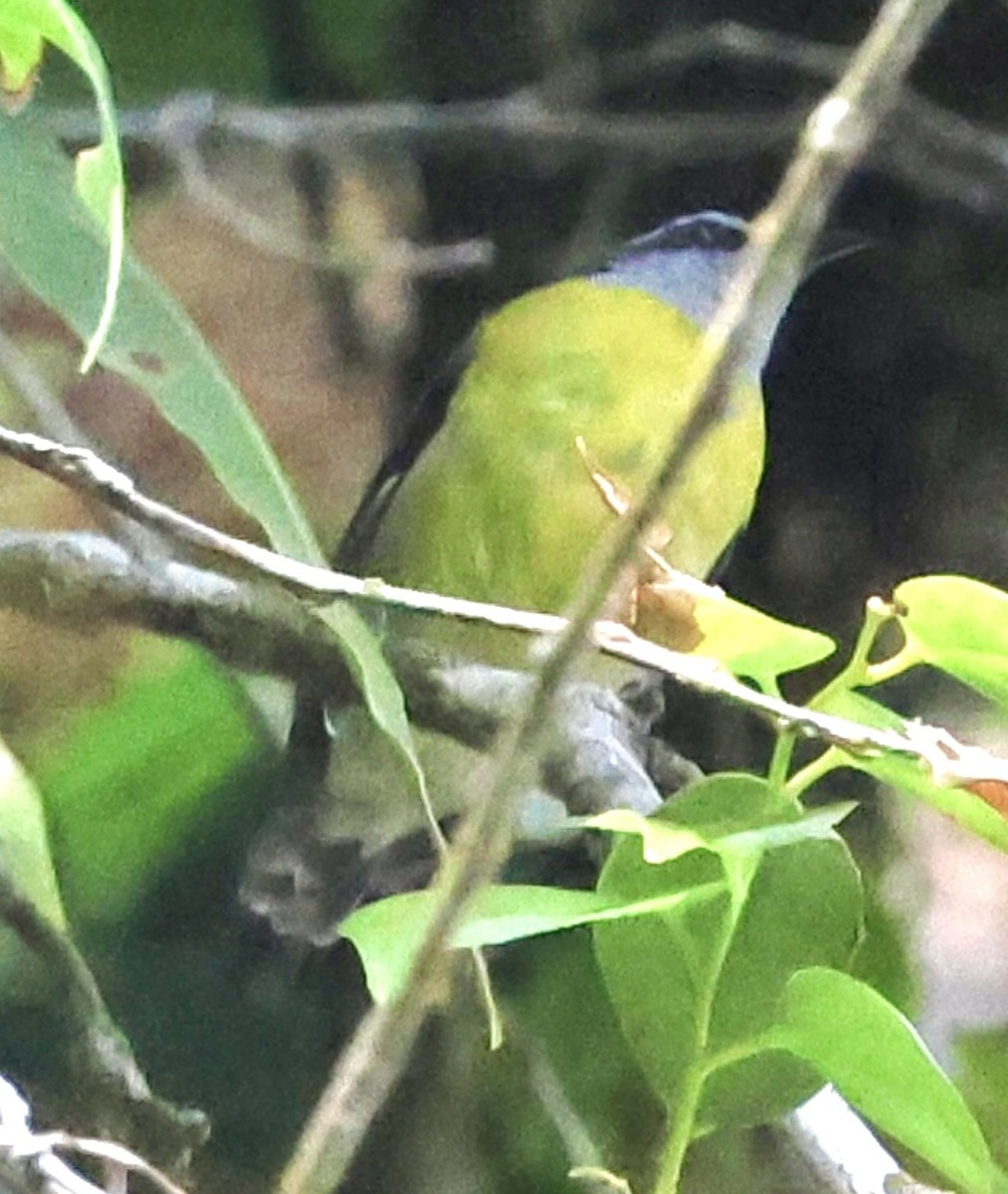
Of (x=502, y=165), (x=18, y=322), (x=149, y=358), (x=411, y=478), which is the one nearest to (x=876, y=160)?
(x=502, y=165)

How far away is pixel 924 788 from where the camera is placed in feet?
1.43

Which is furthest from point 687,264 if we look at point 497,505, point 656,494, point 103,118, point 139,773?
point 656,494

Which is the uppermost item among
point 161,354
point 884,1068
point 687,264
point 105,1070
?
point 687,264

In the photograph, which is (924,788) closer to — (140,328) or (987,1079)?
(140,328)

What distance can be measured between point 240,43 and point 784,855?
585mm

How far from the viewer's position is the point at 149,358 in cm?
49

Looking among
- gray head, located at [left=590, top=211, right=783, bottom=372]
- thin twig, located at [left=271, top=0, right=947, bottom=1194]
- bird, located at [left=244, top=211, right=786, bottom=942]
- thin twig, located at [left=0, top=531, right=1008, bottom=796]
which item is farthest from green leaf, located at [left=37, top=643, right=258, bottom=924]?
thin twig, located at [left=271, top=0, right=947, bottom=1194]

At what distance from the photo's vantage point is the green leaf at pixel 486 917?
438mm

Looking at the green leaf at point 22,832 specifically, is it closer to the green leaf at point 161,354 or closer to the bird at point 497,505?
the green leaf at point 161,354

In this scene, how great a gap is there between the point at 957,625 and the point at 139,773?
484mm

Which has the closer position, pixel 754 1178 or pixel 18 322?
pixel 754 1178

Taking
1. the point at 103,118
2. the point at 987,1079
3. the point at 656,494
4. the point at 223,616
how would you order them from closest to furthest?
the point at 656,494 → the point at 103,118 → the point at 223,616 → the point at 987,1079

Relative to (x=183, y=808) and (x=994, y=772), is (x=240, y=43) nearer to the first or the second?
(x=183, y=808)

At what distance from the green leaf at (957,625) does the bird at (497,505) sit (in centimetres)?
36
